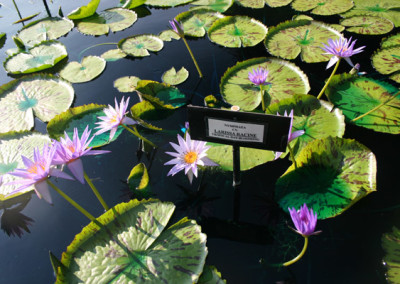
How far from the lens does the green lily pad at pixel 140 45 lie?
2.77 m

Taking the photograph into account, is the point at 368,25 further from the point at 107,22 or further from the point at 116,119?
the point at 107,22

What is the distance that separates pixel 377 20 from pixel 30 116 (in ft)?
10.2

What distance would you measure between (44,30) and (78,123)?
6.02 feet

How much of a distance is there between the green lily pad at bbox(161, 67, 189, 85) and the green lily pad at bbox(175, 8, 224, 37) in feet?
2.27

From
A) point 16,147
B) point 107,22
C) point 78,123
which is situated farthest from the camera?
point 107,22

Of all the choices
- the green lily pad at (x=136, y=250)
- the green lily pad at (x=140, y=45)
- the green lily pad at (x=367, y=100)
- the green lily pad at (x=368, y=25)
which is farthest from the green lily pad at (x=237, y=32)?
the green lily pad at (x=136, y=250)

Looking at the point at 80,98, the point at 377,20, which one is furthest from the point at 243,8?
the point at 80,98

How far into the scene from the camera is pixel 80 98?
7.92 ft

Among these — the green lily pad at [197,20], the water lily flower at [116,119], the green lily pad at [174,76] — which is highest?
the water lily flower at [116,119]

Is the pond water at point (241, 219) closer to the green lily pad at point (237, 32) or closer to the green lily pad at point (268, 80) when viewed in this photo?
the green lily pad at point (268, 80)

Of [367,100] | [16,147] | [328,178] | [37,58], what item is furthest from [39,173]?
[37,58]

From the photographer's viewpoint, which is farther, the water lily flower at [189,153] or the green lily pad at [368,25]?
the green lily pad at [368,25]

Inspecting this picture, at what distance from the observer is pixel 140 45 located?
2.83m

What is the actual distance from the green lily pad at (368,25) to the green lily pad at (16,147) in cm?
273
